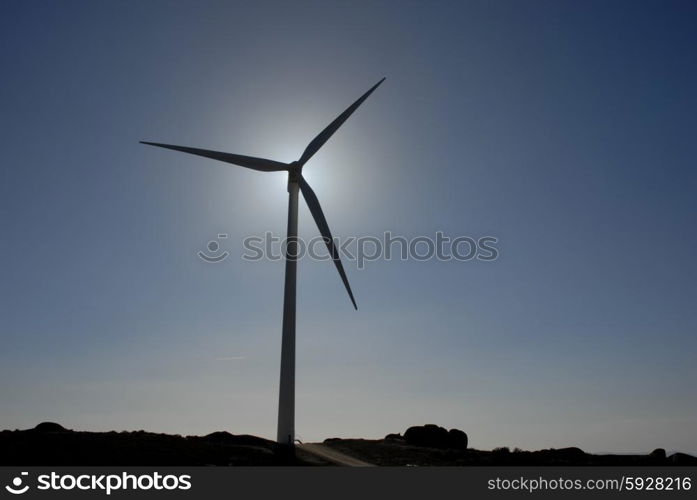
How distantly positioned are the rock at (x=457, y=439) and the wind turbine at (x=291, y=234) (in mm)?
21488

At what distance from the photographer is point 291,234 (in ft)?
162

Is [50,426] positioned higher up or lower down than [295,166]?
lower down

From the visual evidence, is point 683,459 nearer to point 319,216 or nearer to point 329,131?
point 319,216

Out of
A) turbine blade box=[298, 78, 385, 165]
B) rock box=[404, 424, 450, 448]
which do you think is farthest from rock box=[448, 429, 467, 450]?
turbine blade box=[298, 78, 385, 165]

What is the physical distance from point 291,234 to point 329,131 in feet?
45.7

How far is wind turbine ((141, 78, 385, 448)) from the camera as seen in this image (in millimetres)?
43719

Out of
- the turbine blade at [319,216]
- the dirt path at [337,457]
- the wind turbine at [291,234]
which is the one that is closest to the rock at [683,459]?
the dirt path at [337,457]

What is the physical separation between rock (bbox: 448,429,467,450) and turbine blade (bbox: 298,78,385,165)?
31.9 metres

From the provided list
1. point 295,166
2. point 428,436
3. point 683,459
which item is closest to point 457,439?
point 428,436
